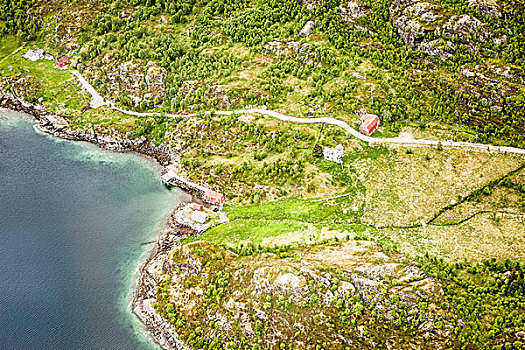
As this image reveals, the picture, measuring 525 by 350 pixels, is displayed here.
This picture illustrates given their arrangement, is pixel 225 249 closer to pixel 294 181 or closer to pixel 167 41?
pixel 294 181

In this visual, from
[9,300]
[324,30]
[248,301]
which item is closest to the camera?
[248,301]

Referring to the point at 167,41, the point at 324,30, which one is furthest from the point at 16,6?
the point at 324,30

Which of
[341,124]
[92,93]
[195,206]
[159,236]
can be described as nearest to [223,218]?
[195,206]

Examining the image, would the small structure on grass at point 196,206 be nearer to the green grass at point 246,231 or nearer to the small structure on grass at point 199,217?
the small structure on grass at point 199,217

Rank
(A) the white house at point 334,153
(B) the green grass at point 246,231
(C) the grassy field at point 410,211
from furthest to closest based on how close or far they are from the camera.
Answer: (A) the white house at point 334,153 → (B) the green grass at point 246,231 → (C) the grassy field at point 410,211

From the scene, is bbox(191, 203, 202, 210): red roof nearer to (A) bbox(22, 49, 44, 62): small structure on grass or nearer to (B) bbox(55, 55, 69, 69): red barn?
(B) bbox(55, 55, 69, 69): red barn

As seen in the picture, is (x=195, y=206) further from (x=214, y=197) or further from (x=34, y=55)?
(x=34, y=55)

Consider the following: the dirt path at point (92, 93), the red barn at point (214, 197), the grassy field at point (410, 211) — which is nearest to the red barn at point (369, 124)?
the grassy field at point (410, 211)
